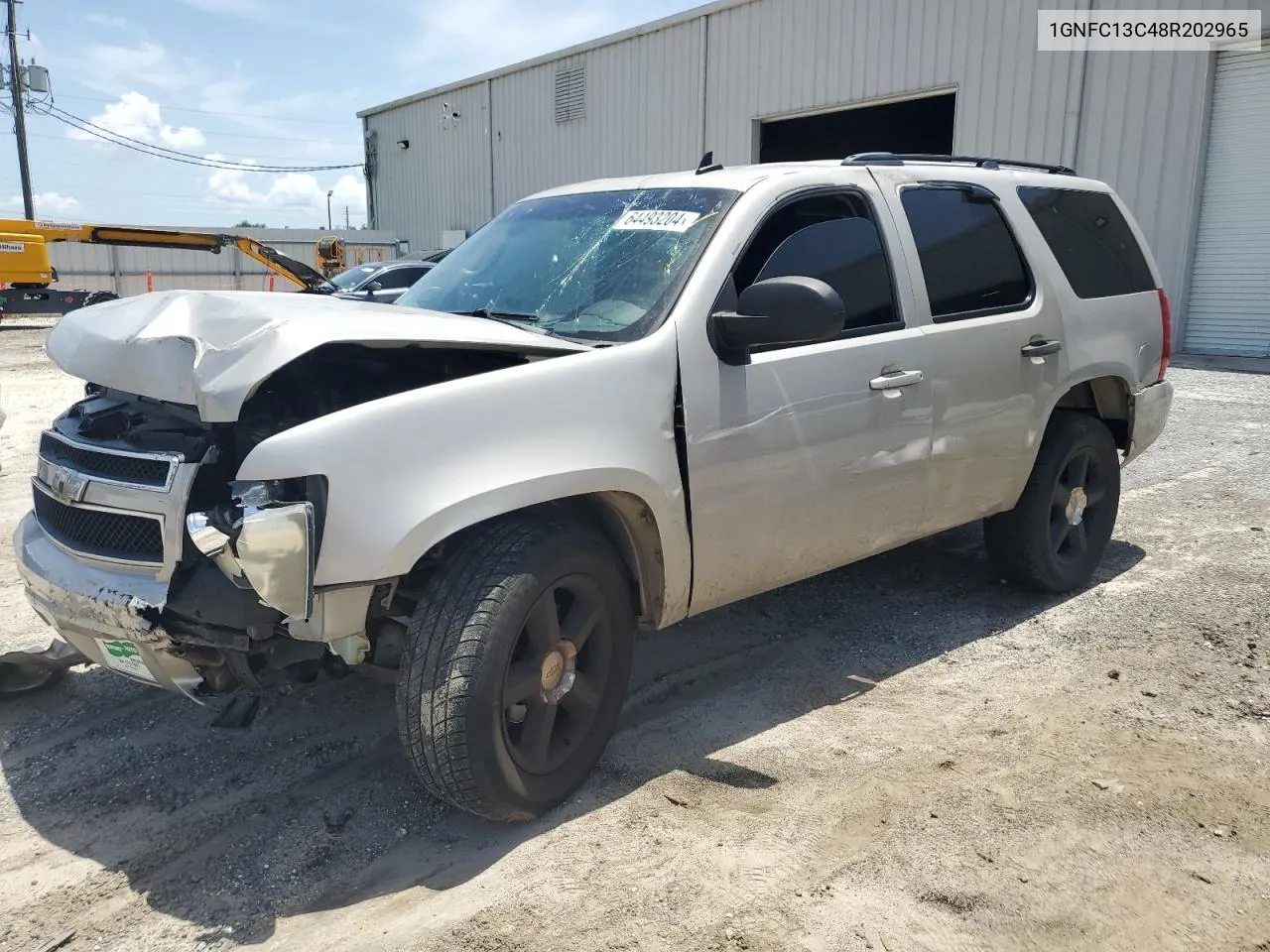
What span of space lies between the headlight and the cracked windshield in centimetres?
123

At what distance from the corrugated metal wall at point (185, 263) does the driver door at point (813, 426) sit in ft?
88.2

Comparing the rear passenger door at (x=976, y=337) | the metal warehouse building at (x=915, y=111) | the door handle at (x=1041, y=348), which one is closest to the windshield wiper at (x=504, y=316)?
the rear passenger door at (x=976, y=337)

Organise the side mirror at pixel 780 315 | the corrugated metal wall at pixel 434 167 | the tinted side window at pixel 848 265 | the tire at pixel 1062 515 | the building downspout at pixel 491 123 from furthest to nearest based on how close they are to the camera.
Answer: the corrugated metal wall at pixel 434 167
the building downspout at pixel 491 123
the tire at pixel 1062 515
the tinted side window at pixel 848 265
the side mirror at pixel 780 315

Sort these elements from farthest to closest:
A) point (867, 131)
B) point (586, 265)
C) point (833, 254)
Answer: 1. point (867, 131)
2. point (833, 254)
3. point (586, 265)

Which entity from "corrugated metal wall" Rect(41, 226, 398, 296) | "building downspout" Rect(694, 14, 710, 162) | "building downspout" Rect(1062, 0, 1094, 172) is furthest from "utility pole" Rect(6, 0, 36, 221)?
"building downspout" Rect(1062, 0, 1094, 172)

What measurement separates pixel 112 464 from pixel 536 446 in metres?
1.20

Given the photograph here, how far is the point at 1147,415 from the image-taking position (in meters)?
5.33

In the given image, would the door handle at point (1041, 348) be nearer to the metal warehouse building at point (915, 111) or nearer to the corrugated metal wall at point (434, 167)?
the metal warehouse building at point (915, 111)

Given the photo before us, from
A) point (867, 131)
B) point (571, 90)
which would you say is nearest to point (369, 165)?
point (571, 90)

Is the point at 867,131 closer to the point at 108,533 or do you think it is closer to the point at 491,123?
the point at 491,123

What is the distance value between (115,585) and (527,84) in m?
25.3

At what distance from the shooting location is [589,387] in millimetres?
3010

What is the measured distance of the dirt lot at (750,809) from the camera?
2.60m

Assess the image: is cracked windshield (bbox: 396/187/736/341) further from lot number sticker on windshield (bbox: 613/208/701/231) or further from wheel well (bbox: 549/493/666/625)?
wheel well (bbox: 549/493/666/625)
